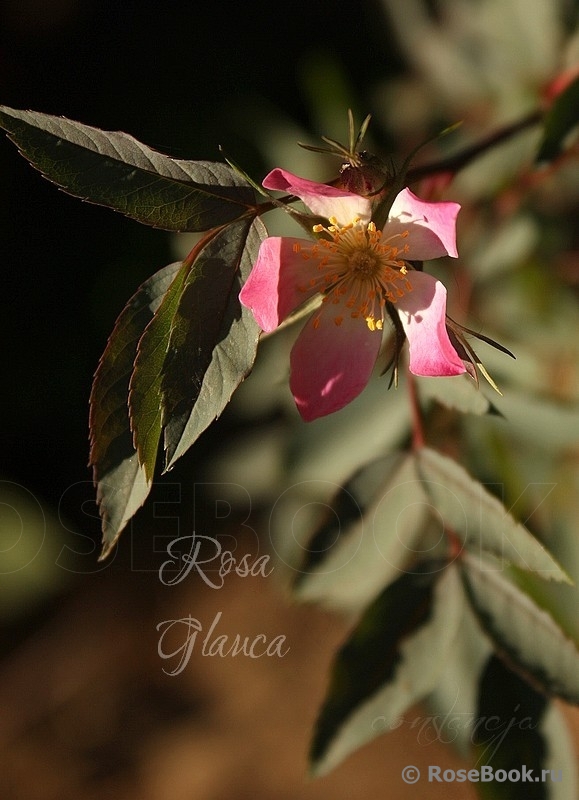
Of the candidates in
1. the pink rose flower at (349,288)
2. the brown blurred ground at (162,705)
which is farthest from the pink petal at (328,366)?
the brown blurred ground at (162,705)

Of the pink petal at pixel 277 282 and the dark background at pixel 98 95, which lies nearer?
the pink petal at pixel 277 282

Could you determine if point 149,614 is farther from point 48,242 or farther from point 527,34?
point 527,34

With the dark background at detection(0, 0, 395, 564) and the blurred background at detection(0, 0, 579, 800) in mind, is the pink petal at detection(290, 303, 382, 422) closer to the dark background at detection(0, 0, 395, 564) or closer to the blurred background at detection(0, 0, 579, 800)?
the blurred background at detection(0, 0, 579, 800)

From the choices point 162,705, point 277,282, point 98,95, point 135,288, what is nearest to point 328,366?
point 277,282

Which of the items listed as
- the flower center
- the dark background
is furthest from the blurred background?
the flower center

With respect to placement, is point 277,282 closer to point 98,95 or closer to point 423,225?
point 423,225

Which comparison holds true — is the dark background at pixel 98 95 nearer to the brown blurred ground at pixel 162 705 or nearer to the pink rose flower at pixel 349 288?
the brown blurred ground at pixel 162 705
